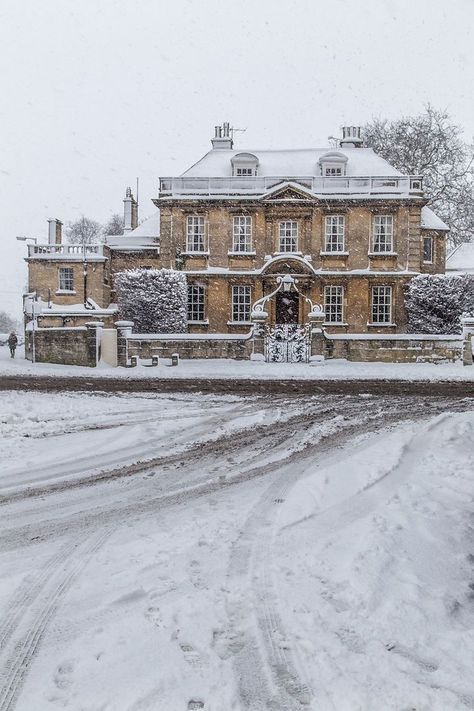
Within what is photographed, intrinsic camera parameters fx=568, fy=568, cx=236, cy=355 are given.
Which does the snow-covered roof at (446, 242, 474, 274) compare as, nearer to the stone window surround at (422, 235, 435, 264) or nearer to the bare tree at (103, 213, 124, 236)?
the stone window surround at (422, 235, 435, 264)

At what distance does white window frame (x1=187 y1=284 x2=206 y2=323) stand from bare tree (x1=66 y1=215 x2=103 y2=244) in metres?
45.8

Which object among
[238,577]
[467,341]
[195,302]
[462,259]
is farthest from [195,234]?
[238,577]

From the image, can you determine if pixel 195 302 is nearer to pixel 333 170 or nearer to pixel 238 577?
pixel 333 170

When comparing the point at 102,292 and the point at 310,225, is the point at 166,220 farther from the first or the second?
the point at 310,225

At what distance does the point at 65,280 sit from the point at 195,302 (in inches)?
321

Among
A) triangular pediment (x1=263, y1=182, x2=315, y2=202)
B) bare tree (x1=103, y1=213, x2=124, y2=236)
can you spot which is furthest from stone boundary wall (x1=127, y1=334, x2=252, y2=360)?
bare tree (x1=103, y1=213, x2=124, y2=236)

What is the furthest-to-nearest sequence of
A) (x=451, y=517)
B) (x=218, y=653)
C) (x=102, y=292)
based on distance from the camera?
(x=102, y=292)
(x=451, y=517)
(x=218, y=653)

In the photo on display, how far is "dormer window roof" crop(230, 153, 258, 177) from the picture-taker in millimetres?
31797

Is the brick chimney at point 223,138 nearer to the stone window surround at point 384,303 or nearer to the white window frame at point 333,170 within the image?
the white window frame at point 333,170

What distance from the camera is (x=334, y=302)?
1194 inches

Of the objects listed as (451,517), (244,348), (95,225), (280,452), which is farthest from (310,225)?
(95,225)

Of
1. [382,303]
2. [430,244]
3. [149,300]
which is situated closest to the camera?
[149,300]

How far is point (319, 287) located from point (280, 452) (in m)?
23.8

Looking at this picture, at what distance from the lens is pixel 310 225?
30031 mm
